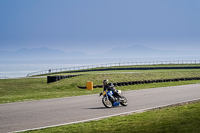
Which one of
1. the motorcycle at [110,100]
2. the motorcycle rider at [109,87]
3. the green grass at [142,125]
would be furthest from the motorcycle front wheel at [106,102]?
the green grass at [142,125]

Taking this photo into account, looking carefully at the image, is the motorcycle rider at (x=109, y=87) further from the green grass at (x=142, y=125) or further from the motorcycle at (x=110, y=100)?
the green grass at (x=142, y=125)

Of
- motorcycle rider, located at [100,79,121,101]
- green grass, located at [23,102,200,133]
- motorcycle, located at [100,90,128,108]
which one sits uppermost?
motorcycle rider, located at [100,79,121,101]

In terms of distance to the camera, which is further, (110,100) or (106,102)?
(110,100)

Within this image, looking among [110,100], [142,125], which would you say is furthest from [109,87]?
[142,125]

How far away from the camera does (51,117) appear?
48.5 feet

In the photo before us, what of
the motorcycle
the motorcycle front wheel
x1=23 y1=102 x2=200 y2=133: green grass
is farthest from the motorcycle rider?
x1=23 y1=102 x2=200 y2=133: green grass

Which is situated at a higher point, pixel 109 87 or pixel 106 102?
pixel 109 87

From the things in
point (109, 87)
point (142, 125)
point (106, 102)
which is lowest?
point (142, 125)

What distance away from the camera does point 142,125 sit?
1174 cm

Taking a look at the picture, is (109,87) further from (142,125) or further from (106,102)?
(142,125)

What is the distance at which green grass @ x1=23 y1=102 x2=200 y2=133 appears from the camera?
10.7 metres

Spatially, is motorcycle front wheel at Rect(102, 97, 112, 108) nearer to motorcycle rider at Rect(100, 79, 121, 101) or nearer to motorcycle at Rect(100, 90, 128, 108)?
motorcycle at Rect(100, 90, 128, 108)

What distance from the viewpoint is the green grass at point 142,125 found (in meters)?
10.7

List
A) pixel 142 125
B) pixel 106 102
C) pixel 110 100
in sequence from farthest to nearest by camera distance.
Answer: pixel 110 100
pixel 106 102
pixel 142 125
